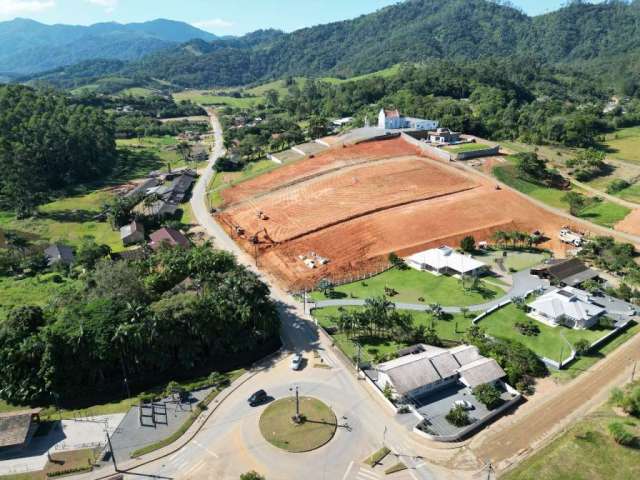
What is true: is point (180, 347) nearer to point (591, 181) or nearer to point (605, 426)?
point (605, 426)

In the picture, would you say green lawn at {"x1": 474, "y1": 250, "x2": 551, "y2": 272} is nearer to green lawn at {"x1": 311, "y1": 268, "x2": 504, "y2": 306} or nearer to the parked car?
green lawn at {"x1": 311, "y1": 268, "x2": 504, "y2": 306}

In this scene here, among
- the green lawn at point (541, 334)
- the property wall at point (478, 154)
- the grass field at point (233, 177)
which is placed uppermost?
the property wall at point (478, 154)

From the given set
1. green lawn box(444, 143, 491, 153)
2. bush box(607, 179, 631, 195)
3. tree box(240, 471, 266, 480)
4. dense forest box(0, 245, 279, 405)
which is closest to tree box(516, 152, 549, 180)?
green lawn box(444, 143, 491, 153)

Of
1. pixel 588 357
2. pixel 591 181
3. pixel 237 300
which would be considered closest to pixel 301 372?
pixel 237 300

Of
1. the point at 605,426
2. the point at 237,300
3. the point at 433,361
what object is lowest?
the point at 605,426

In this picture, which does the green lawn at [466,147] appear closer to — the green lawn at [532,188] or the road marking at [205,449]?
the green lawn at [532,188]

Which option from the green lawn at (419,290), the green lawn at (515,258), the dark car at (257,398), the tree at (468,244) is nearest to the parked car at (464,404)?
the dark car at (257,398)
